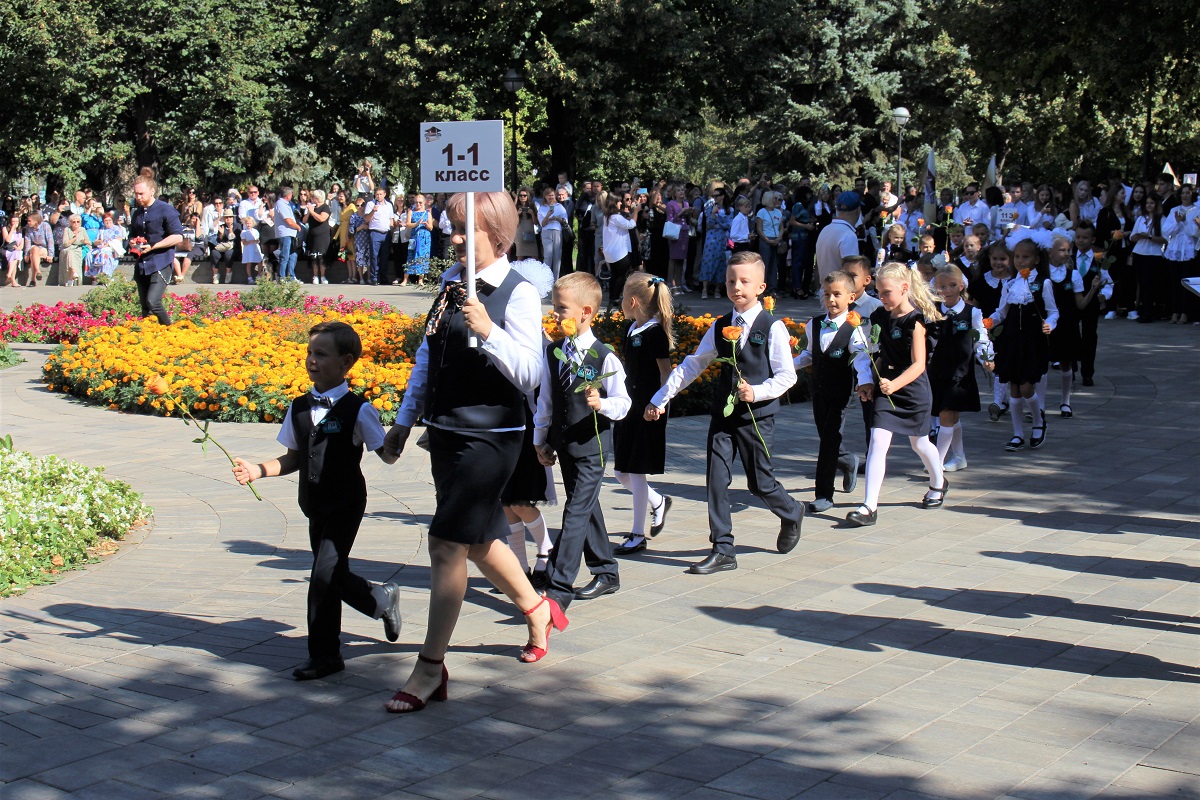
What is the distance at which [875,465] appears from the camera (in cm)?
776

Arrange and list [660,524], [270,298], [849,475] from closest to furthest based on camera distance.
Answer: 1. [660,524]
2. [849,475]
3. [270,298]

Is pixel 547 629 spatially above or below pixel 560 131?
below

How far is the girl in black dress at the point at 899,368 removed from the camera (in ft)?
25.8

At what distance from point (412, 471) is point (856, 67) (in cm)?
3200

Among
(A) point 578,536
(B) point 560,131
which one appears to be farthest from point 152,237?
(B) point 560,131

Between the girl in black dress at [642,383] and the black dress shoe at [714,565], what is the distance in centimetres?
50

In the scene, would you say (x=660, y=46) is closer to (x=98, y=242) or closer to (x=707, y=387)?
(x=98, y=242)

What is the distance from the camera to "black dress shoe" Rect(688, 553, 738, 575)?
661 cm

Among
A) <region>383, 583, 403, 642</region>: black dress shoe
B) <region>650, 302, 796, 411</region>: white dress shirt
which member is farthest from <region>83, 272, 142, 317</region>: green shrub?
<region>383, 583, 403, 642</region>: black dress shoe

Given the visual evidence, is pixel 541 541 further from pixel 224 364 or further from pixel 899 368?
pixel 224 364

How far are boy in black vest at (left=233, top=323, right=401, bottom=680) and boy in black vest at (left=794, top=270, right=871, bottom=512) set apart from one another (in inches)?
139

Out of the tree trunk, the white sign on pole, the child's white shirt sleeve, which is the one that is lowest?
the child's white shirt sleeve

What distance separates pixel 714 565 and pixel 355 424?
232 centimetres

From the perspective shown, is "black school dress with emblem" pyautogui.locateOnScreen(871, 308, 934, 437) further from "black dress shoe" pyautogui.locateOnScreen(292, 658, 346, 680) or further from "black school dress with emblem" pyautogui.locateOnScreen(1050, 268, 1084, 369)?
"black school dress with emblem" pyautogui.locateOnScreen(1050, 268, 1084, 369)
